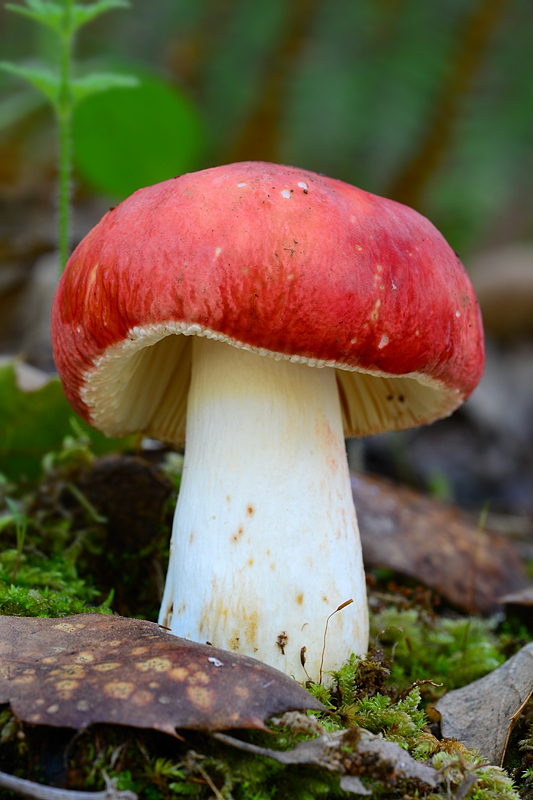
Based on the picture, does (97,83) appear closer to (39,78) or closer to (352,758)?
(39,78)

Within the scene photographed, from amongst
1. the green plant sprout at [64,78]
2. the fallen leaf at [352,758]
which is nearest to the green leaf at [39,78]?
the green plant sprout at [64,78]

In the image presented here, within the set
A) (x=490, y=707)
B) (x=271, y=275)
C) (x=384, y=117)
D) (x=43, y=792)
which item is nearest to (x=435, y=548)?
(x=490, y=707)

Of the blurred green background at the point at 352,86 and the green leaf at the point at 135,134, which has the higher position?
the blurred green background at the point at 352,86

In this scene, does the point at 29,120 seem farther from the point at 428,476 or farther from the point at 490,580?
the point at 490,580

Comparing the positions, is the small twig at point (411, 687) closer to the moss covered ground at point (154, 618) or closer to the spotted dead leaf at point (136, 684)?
the moss covered ground at point (154, 618)

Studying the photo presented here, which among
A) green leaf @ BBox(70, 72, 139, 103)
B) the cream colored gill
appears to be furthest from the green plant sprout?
the cream colored gill
